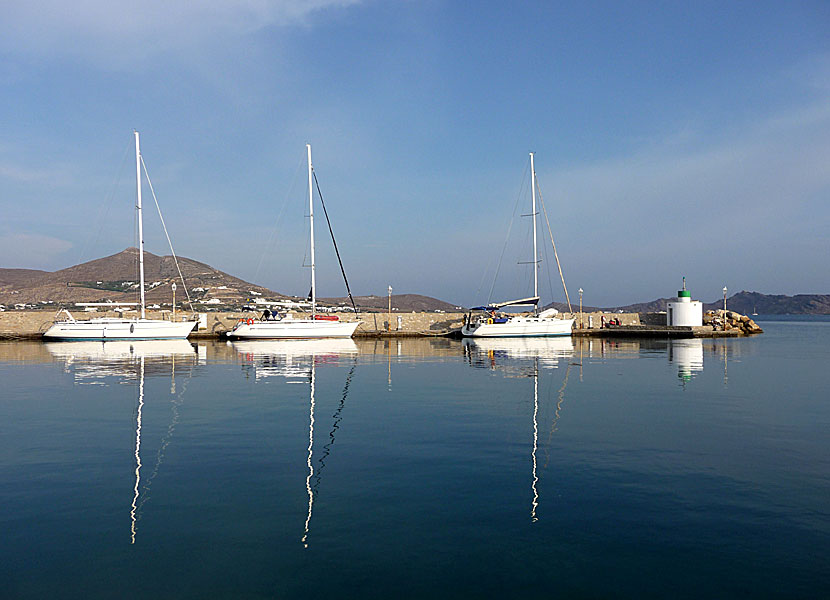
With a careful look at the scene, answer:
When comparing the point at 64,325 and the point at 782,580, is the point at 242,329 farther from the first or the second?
the point at 782,580

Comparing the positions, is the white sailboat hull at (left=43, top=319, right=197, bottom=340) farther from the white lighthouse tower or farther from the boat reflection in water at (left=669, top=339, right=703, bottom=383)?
the white lighthouse tower

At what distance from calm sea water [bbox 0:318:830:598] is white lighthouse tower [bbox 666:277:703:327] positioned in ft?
150

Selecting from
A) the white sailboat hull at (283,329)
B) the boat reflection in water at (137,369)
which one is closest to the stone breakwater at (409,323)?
the white sailboat hull at (283,329)

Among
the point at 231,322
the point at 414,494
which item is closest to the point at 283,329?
the point at 231,322

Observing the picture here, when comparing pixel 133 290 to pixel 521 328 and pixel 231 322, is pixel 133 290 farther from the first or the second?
pixel 521 328

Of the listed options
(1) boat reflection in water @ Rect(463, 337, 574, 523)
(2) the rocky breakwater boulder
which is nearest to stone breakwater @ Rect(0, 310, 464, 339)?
(1) boat reflection in water @ Rect(463, 337, 574, 523)

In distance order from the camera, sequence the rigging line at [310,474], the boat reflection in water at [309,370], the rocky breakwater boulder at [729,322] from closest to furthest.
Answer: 1. the rigging line at [310,474]
2. the boat reflection in water at [309,370]
3. the rocky breakwater boulder at [729,322]

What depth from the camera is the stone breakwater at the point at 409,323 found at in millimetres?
55000

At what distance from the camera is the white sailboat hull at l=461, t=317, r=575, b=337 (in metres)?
56.8

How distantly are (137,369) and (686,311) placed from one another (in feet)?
176

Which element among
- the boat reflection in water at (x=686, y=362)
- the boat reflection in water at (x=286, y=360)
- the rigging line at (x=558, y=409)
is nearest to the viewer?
the rigging line at (x=558, y=409)

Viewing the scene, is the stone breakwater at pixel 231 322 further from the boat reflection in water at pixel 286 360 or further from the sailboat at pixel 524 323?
the boat reflection in water at pixel 286 360

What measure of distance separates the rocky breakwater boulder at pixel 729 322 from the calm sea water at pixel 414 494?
53.1 metres

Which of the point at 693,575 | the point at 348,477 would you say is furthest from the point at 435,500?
the point at 693,575
